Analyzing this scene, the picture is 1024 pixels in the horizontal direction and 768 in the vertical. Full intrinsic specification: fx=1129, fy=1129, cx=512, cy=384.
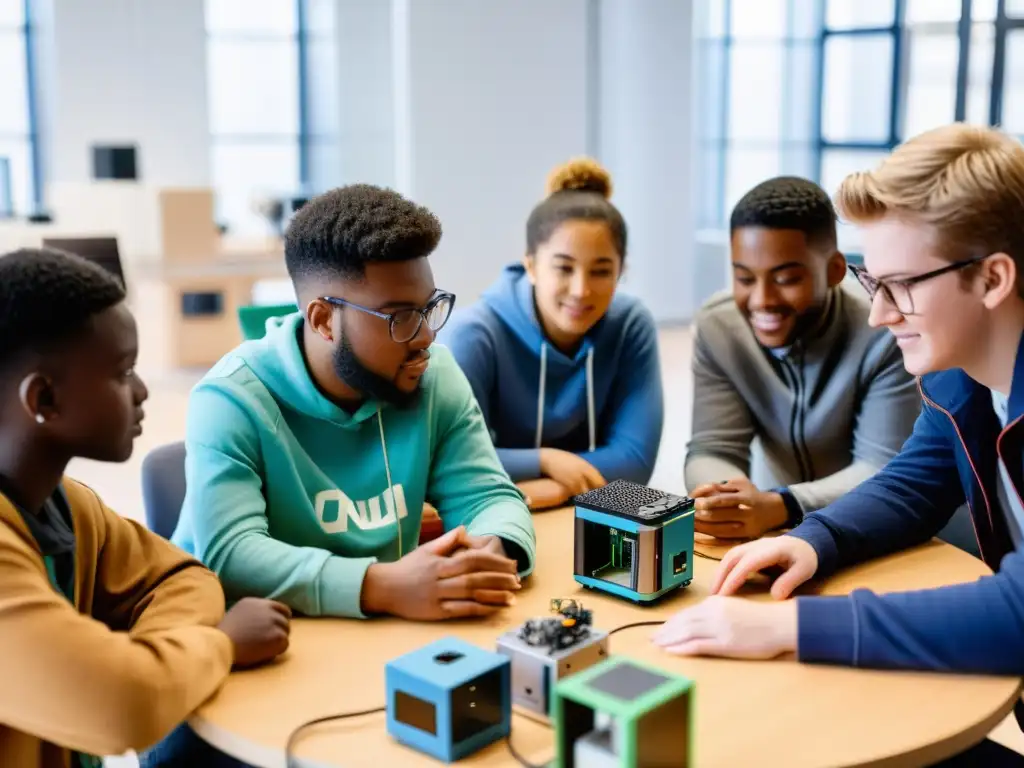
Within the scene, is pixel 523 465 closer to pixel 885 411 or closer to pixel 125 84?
pixel 885 411

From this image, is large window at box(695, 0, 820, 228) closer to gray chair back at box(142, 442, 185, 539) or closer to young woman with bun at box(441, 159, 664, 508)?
young woman with bun at box(441, 159, 664, 508)

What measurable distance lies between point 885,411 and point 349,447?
1.07 meters

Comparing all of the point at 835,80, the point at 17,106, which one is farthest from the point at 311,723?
the point at 17,106

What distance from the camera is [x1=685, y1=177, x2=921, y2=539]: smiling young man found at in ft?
7.22

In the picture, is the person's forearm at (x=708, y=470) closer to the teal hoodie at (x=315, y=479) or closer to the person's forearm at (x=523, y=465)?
the person's forearm at (x=523, y=465)

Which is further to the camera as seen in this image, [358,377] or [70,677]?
[358,377]

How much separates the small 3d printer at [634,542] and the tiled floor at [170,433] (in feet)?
7.01

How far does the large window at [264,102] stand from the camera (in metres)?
8.82

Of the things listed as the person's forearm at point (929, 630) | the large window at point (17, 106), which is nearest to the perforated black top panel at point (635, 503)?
the person's forearm at point (929, 630)

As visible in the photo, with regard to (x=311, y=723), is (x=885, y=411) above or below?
above

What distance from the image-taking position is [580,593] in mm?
1599

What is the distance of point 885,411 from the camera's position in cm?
218

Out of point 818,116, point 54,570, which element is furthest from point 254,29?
point 54,570

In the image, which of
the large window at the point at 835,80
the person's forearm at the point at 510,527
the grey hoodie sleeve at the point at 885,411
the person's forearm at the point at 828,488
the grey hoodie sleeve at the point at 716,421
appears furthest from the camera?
the large window at the point at 835,80
